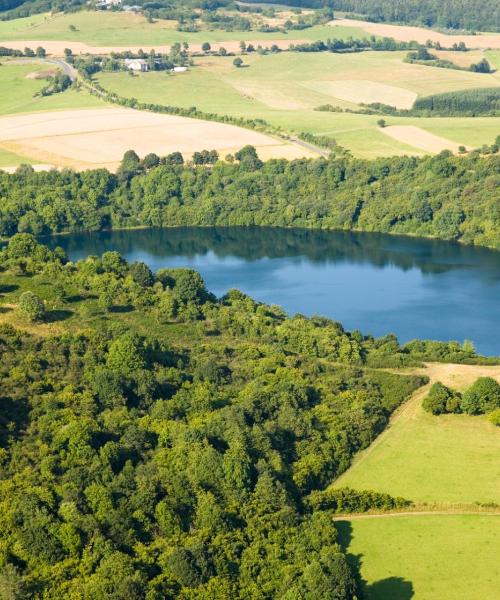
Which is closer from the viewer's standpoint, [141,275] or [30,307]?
[30,307]

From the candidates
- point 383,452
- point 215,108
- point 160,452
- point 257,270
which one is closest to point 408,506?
point 383,452

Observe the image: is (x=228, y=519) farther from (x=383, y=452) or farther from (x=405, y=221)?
(x=405, y=221)

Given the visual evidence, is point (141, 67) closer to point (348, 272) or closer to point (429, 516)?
point (348, 272)

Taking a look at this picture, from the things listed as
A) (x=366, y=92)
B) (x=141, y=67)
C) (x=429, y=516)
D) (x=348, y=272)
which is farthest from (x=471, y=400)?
(x=141, y=67)

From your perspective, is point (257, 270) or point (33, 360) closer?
point (33, 360)

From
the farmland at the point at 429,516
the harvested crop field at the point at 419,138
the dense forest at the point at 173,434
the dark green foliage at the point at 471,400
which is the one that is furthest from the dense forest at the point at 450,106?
the dark green foliage at the point at 471,400

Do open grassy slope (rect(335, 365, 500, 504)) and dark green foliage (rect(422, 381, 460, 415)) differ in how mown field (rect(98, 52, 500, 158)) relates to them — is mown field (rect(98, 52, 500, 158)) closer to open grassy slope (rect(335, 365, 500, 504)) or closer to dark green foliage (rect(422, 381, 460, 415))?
dark green foliage (rect(422, 381, 460, 415))

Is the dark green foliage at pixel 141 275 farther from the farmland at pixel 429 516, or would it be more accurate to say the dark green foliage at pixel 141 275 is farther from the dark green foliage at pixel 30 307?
the farmland at pixel 429 516

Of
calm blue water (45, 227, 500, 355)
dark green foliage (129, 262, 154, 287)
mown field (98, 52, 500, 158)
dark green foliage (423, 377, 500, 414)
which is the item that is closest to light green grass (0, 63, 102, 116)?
mown field (98, 52, 500, 158)
